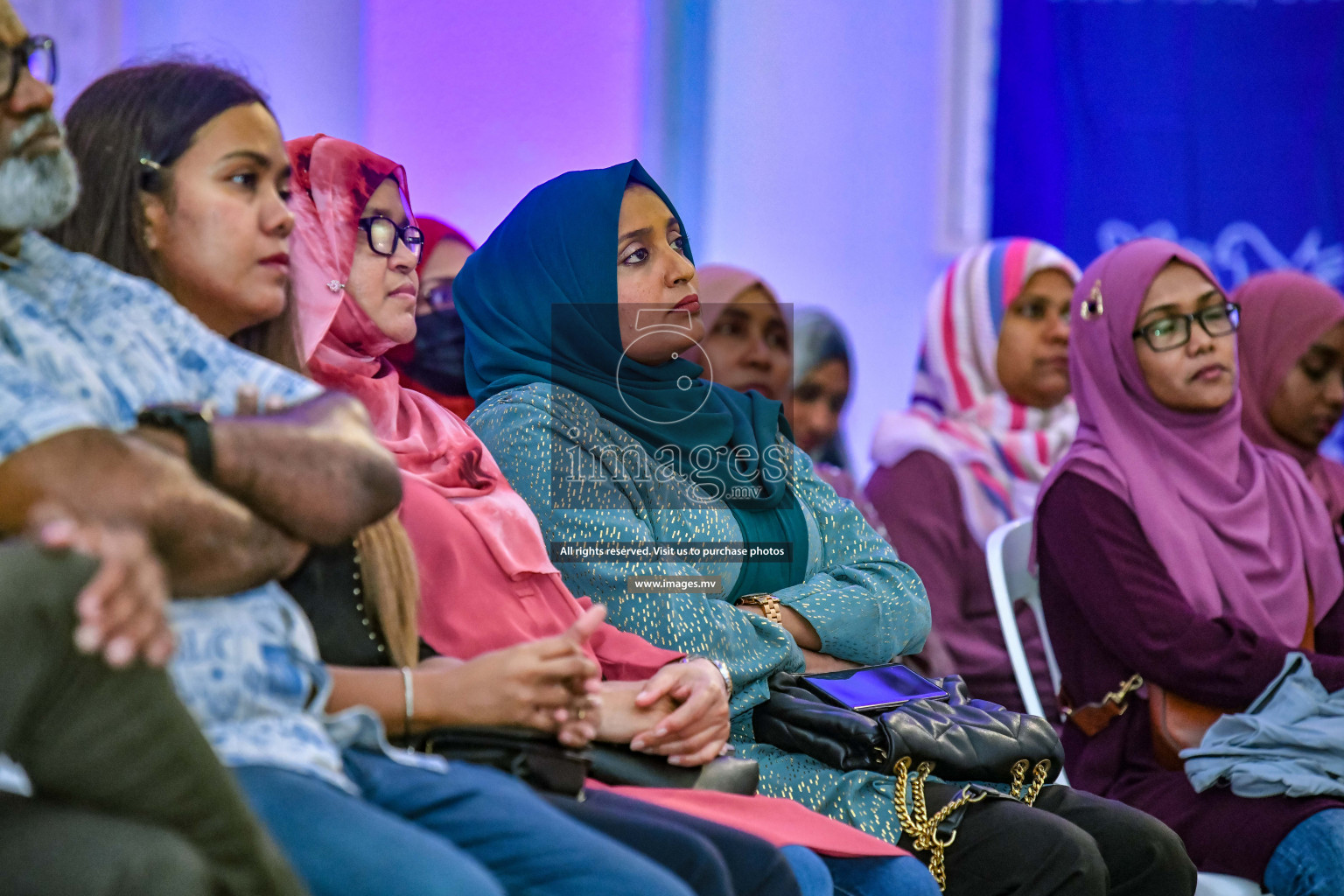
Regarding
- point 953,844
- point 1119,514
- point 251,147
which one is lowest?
point 953,844

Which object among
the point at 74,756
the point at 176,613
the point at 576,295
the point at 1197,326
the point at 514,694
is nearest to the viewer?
the point at 74,756

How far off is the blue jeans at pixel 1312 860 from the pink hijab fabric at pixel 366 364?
4.42ft

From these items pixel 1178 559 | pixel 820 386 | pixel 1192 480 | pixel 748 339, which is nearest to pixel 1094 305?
pixel 1192 480

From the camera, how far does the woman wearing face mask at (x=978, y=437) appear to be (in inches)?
133

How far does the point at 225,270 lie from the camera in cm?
161

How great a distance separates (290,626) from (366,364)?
29.7 inches

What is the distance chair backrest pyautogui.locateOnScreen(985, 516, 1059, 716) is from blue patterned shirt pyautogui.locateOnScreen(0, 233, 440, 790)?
5.51 ft

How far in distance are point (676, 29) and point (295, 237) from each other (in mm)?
2950

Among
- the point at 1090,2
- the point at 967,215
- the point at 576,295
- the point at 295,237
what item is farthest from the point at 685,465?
the point at 1090,2

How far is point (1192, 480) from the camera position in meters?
2.99

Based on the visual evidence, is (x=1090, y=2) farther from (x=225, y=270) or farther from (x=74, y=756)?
(x=74, y=756)

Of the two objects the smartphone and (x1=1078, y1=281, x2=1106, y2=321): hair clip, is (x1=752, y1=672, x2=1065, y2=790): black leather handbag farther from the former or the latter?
(x1=1078, y1=281, x2=1106, y2=321): hair clip

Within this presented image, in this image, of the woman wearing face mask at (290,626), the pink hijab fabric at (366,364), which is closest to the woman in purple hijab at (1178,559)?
the pink hijab fabric at (366,364)

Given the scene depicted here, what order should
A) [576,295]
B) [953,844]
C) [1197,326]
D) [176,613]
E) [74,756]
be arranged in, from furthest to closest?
[1197,326] < [576,295] < [953,844] < [176,613] < [74,756]
